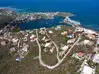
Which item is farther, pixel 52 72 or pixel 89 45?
pixel 89 45

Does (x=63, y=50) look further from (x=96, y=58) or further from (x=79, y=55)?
(x=96, y=58)

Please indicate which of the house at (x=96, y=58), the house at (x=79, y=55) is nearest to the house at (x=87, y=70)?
the house at (x=96, y=58)

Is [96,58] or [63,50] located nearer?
[96,58]

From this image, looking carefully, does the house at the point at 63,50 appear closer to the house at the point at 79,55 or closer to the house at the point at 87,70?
the house at the point at 79,55

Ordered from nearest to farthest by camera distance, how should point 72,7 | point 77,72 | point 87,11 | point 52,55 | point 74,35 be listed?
point 77,72
point 52,55
point 74,35
point 87,11
point 72,7

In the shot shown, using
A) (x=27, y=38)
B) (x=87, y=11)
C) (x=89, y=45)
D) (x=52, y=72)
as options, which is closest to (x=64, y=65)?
(x=52, y=72)

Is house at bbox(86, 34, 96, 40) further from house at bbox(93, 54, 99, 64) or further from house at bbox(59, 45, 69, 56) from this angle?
house at bbox(93, 54, 99, 64)

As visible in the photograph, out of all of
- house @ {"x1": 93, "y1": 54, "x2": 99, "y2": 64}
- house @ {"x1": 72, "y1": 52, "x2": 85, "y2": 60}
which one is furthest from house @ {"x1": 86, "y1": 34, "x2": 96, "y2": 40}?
house @ {"x1": 93, "y1": 54, "x2": 99, "y2": 64}

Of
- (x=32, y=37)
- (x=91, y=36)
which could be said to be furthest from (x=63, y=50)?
(x=32, y=37)

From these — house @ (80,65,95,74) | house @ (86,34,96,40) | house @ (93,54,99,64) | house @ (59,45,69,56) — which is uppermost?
house @ (86,34,96,40)

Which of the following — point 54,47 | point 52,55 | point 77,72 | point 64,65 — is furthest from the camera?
point 54,47

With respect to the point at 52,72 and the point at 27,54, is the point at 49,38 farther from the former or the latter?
the point at 52,72
